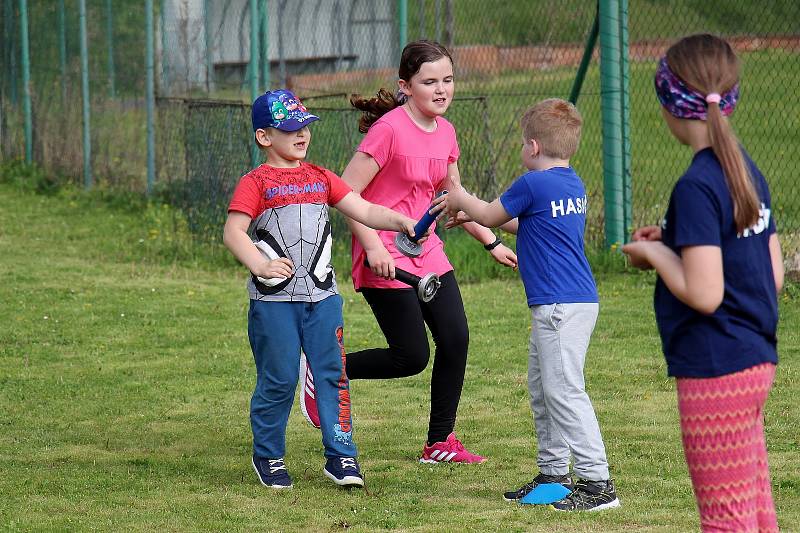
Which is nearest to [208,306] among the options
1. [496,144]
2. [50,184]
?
[496,144]

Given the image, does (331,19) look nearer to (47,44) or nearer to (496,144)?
(496,144)

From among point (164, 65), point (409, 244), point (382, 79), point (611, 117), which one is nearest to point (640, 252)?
point (409, 244)

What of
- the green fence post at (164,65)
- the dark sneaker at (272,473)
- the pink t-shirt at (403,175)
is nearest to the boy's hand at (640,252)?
the pink t-shirt at (403,175)

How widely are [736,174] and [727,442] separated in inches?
26.9

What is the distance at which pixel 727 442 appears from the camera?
345 cm

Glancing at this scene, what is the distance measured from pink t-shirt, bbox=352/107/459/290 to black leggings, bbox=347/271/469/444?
0.08m

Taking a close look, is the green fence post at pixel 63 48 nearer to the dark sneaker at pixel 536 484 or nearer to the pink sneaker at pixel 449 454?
the pink sneaker at pixel 449 454

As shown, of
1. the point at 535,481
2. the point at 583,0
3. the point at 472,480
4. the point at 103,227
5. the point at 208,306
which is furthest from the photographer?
the point at 103,227

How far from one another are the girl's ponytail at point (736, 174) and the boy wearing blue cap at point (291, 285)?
2044 mm

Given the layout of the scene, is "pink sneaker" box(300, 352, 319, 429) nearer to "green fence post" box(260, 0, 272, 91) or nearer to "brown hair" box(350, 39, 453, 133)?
"brown hair" box(350, 39, 453, 133)

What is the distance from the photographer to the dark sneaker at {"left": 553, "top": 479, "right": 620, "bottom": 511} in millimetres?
4941

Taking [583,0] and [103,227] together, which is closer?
[583,0]

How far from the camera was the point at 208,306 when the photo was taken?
9.88m

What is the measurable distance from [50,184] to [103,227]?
3.78 meters
